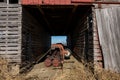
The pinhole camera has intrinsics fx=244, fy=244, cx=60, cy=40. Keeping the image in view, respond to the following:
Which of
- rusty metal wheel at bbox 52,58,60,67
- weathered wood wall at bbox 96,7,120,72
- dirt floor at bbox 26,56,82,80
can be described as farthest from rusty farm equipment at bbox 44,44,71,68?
weathered wood wall at bbox 96,7,120,72

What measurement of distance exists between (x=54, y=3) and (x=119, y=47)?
4175 mm

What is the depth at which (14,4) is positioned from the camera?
508 inches

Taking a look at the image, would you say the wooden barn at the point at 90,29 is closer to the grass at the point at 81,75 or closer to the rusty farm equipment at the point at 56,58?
the grass at the point at 81,75

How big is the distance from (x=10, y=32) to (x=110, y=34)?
519 centimetres

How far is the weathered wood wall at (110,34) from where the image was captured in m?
12.0

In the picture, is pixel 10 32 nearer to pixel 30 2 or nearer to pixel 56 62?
pixel 30 2

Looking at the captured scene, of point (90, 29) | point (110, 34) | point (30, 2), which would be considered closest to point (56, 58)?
point (90, 29)

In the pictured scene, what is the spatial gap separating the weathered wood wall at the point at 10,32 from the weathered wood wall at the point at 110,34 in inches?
166

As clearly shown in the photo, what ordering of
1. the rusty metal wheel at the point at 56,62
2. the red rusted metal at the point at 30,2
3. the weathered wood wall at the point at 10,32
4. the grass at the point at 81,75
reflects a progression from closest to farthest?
1. the grass at the point at 81,75
2. the weathered wood wall at the point at 10,32
3. the red rusted metal at the point at 30,2
4. the rusty metal wheel at the point at 56,62

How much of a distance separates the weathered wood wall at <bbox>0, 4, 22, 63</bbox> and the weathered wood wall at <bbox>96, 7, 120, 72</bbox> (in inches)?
166

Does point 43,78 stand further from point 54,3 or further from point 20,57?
point 54,3

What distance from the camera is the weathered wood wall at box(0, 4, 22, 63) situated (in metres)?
12.7

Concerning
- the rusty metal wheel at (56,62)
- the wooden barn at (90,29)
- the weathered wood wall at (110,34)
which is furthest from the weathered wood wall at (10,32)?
the weathered wood wall at (110,34)

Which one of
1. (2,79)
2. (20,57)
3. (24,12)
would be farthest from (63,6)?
(2,79)
